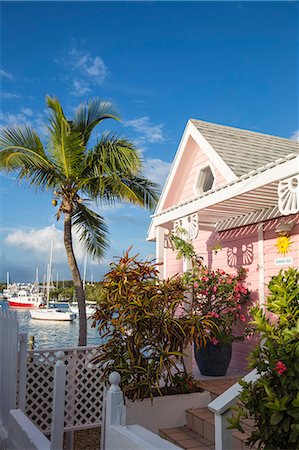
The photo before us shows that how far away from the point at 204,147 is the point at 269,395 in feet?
24.7

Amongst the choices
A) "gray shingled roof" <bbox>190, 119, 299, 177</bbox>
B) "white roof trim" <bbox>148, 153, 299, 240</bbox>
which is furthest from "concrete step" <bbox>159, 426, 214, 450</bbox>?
"gray shingled roof" <bbox>190, 119, 299, 177</bbox>

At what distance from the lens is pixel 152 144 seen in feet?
40.1

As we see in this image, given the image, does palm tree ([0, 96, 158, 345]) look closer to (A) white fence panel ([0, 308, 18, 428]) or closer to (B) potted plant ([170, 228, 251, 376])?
(B) potted plant ([170, 228, 251, 376])

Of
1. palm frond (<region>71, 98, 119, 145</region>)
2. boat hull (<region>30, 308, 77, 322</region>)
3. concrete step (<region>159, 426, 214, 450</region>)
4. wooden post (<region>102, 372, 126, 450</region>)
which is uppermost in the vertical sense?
palm frond (<region>71, 98, 119, 145</region>)

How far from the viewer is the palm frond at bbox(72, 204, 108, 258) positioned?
40.0ft

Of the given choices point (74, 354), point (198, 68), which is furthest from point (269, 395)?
Answer: point (198, 68)

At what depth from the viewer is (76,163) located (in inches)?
421

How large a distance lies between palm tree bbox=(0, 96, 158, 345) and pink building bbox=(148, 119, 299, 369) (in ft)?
4.47

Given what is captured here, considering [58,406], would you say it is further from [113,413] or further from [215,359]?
[215,359]

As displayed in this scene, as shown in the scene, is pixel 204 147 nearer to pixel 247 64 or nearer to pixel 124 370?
pixel 247 64

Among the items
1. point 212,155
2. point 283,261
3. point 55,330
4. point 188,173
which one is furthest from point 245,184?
point 55,330

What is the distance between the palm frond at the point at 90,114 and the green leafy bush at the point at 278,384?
887 centimetres

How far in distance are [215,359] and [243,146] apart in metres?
5.13

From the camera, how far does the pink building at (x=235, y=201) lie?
6.51m
